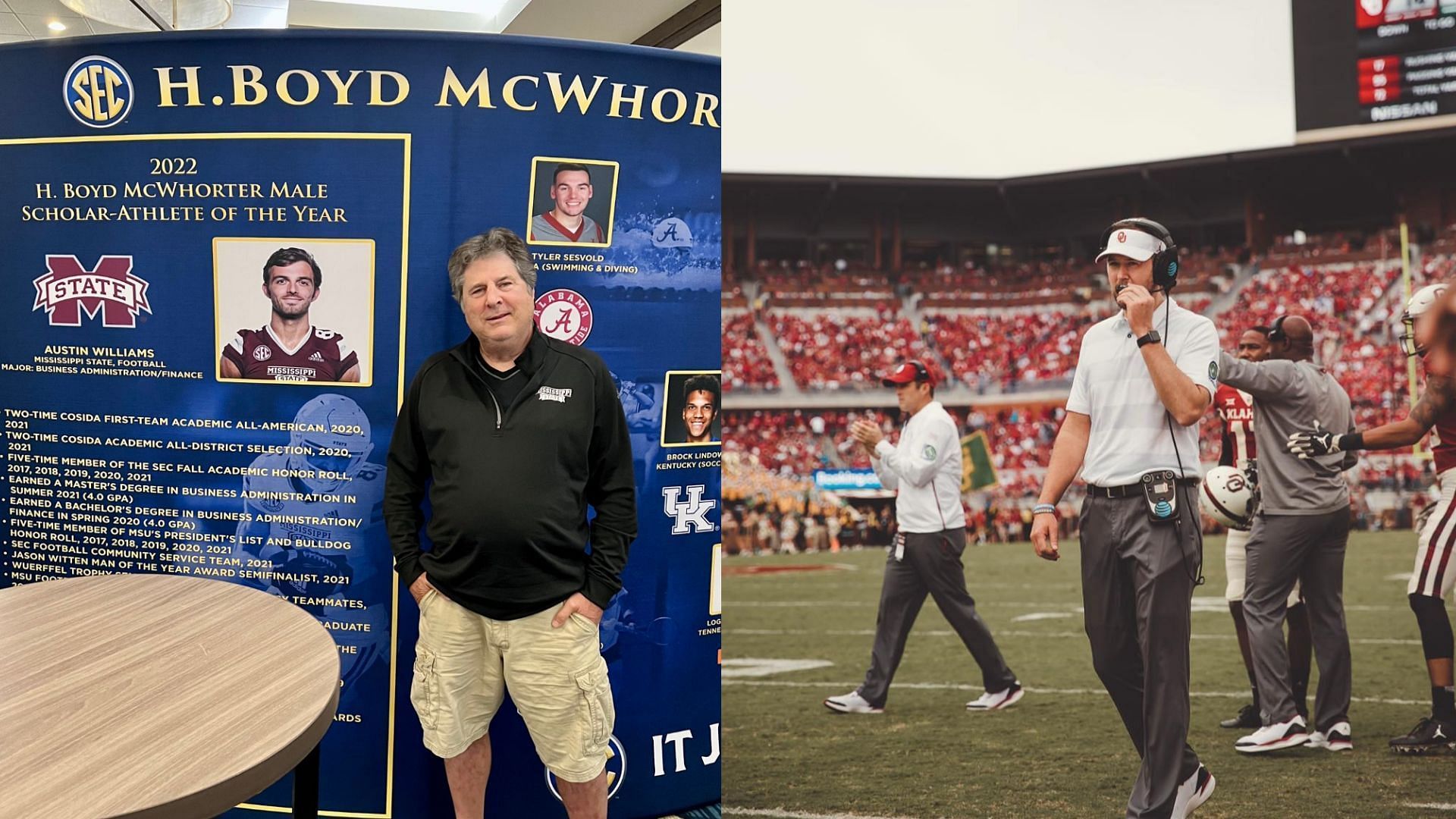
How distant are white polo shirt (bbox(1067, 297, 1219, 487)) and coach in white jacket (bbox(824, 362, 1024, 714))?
0.19 meters

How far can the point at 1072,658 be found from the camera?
1379 mm

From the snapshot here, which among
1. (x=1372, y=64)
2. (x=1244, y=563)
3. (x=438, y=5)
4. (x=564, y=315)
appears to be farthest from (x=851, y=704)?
(x=438, y=5)

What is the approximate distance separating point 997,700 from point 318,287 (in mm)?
1951

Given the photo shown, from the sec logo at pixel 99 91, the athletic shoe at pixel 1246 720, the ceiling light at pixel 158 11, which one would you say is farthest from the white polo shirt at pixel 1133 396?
the ceiling light at pixel 158 11

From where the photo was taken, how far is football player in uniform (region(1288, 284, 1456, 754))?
128cm

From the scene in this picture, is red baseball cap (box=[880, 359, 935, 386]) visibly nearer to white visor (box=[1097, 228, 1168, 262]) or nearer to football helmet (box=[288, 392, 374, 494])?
white visor (box=[1097, 228, 1168, 262])

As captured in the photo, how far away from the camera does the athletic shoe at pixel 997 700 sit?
55.0 inches

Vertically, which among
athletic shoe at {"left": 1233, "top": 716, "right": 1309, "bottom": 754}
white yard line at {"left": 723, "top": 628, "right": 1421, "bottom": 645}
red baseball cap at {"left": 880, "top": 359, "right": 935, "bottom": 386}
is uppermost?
red baseball cap at {"left": 880, "top": 359, "right": 935, "bottom": 386}

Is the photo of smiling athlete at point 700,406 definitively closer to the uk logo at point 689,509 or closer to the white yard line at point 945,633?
the uk logo at point 689,509

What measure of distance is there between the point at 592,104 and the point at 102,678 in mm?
1731

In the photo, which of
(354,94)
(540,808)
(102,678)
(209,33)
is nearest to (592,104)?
(354,94)

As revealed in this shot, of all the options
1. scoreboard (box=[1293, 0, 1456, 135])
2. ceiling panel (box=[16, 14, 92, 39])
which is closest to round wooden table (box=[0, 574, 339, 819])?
scoreboard (box=[1293, 0, 1456, 135])

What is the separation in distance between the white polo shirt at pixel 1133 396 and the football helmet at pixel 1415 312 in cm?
25

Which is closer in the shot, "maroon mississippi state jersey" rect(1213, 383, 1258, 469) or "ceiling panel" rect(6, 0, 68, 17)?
"maroon mississippi state jersey" rect(1213, 383, 1258, 469)
